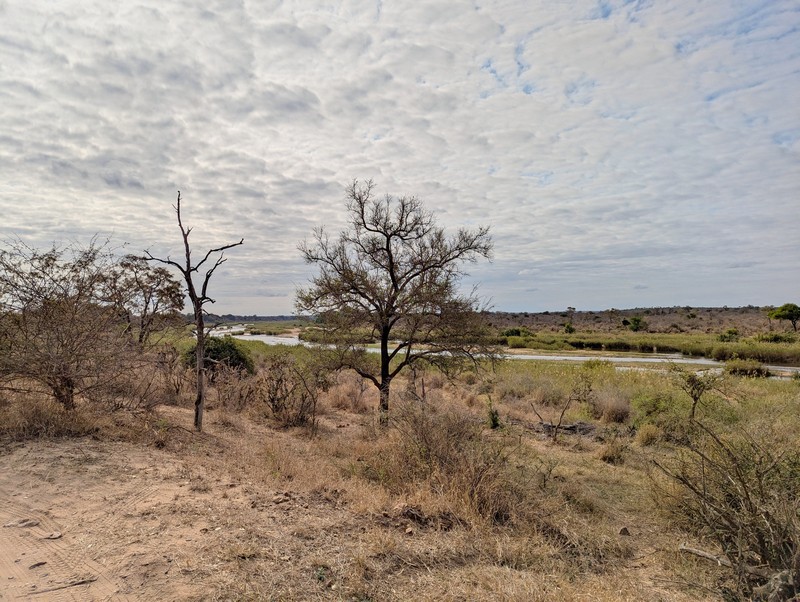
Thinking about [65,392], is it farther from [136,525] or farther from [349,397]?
[349,397]

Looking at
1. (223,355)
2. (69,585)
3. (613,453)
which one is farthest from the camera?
(223,355)

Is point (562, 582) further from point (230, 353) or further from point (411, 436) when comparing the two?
point (230, 353)

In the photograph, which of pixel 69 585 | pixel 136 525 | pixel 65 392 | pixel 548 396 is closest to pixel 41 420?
pixel 65 392

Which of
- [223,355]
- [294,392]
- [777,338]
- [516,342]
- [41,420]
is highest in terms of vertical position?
[777,338]

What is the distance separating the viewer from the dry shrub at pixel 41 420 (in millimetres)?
8836

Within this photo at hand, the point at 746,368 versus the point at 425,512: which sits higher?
the point at 746,368

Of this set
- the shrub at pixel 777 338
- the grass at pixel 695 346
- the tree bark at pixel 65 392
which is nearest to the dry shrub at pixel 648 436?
the tree bark at pixel 65 392

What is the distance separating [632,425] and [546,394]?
203 inches

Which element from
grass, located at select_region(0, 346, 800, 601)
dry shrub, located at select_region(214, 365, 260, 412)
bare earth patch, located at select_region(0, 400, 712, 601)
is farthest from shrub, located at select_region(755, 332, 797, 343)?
bare earth patch, located at select_region(0, 400, 712, 601)

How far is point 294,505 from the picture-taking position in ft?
22.7

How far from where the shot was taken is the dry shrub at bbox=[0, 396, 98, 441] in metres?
8.84

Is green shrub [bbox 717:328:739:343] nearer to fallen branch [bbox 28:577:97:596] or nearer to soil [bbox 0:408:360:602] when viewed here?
soil [bbox 0:408:360:602]

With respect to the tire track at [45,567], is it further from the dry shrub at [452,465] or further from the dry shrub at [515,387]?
the dry shrub at [515,387]

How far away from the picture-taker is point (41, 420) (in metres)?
9.12
